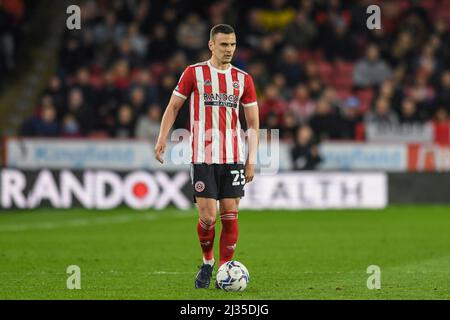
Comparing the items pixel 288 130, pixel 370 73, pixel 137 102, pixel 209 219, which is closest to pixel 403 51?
pixel 370 73

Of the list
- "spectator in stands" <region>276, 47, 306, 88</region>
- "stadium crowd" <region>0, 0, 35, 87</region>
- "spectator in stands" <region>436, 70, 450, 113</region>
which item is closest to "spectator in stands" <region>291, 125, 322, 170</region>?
"spectator in stands" <region>276, 47, 306, 88</region>

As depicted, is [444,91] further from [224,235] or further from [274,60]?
[224,235]

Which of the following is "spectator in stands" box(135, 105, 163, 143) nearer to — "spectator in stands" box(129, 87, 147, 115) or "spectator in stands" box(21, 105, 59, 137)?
"spectator in stands" box(129, 87, 147, 115)

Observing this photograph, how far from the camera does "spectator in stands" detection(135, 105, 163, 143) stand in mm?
20703

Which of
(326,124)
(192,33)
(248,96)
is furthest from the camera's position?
(192,33)

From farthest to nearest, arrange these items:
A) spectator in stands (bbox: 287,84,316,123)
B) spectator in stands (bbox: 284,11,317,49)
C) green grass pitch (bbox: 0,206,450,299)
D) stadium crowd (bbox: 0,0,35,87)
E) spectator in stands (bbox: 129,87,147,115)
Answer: spectator in stands (bbox: 284,11,317,49)
stadium crowd (bbox: 0,0,35,87)
spectator in stands (bbox: 287,84,316,123)
spectator in stands (bbox: 129,87,147,115)
green grass pitch (bbox: 0,206,450,299)

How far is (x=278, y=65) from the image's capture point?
22.7m

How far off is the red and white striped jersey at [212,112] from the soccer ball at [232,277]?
0.91 m

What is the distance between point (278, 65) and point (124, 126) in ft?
13.2

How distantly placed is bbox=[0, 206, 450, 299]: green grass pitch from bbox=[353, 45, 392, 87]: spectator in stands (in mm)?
4268

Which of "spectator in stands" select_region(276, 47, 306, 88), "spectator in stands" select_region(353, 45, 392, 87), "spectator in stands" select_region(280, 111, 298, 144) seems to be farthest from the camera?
"spectator in stands" select_region(353, 45, 392, 87)

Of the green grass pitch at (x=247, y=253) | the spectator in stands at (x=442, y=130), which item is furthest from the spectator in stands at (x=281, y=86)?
the green grass pitch at (x=247, y=253)

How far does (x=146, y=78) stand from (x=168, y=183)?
308 cm
